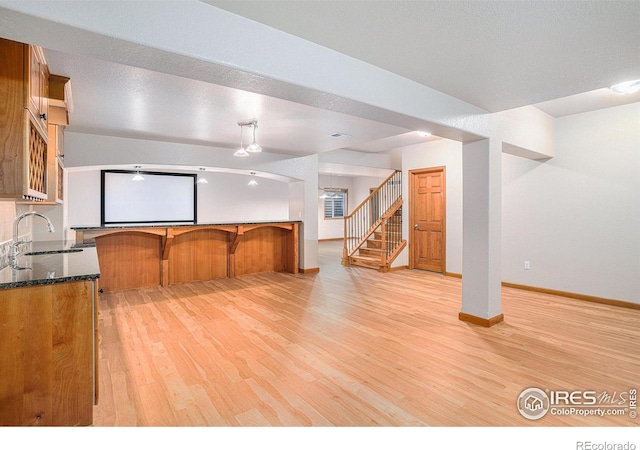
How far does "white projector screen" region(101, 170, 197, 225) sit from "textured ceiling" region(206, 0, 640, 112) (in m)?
7.61

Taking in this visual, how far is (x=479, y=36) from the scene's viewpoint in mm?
2123

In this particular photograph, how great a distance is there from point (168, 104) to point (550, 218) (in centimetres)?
547

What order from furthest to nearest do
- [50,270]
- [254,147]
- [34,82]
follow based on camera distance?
[254,147] → [50,270] → [34,82]

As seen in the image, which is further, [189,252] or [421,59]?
[189,252]

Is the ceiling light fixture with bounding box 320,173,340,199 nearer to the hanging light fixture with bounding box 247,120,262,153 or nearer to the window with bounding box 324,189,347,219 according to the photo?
the window with bounding box 324,189,347,219

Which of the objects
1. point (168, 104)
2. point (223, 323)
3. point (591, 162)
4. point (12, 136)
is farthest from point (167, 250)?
point (591, 162)

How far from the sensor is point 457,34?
209 centimetres

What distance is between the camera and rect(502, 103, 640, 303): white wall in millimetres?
4398

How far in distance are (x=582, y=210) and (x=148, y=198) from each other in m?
8.94

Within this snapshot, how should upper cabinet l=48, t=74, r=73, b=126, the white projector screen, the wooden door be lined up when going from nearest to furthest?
upper cabinet l=48, t=74, r=73, b=126, the wooden door, the white projector screen

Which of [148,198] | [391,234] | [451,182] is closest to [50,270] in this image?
[451,182]

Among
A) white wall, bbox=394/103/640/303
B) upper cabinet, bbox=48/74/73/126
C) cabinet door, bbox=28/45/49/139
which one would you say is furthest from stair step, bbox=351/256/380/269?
cabinet door, bbox=28/45/49/139

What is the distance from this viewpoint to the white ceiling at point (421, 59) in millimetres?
1857

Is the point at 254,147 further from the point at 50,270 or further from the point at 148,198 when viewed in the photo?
the point at 148,198
